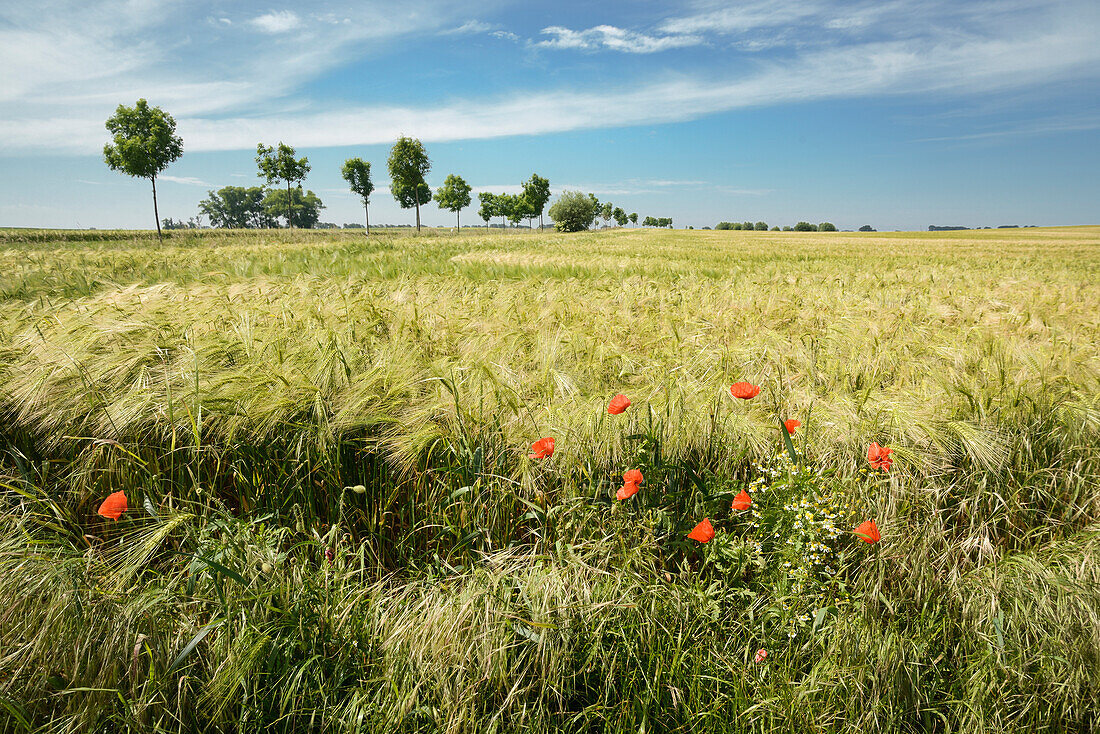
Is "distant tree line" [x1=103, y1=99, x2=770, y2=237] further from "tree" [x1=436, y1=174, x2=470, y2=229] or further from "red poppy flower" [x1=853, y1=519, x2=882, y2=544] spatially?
"red poppy flower" [x1=853, y1=519, x2=882, y2=544]

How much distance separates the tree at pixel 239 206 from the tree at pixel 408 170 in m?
83.2

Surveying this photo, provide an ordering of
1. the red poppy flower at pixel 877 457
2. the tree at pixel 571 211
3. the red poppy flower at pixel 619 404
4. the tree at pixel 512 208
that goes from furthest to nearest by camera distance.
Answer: the tree at pixel 512 208, the tree at pixel 571 211, the red poppy flower at pixel 619 404, the red poppy flower at pixel 877 457

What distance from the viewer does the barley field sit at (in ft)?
4.41

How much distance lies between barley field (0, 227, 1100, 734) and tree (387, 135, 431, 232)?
50684mm

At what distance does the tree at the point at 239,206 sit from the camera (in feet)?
377

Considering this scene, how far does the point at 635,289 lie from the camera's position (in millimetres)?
4727

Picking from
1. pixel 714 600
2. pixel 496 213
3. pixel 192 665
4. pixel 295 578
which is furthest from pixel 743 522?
pixel 496 213

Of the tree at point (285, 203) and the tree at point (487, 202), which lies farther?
the tree at point (285, 203)

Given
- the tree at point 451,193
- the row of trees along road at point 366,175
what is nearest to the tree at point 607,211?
the row of trees along road at point 366,175

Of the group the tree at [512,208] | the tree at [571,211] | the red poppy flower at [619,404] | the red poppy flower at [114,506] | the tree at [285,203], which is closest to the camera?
the red poppy flower at [114,506]

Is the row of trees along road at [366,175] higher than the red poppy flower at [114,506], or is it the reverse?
the row of trees along road at [366,175]

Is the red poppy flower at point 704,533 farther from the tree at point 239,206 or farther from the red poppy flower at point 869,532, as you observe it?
the tree at point 239,206

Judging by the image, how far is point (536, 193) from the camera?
75062 millimetres

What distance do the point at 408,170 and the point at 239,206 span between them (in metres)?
95.6
